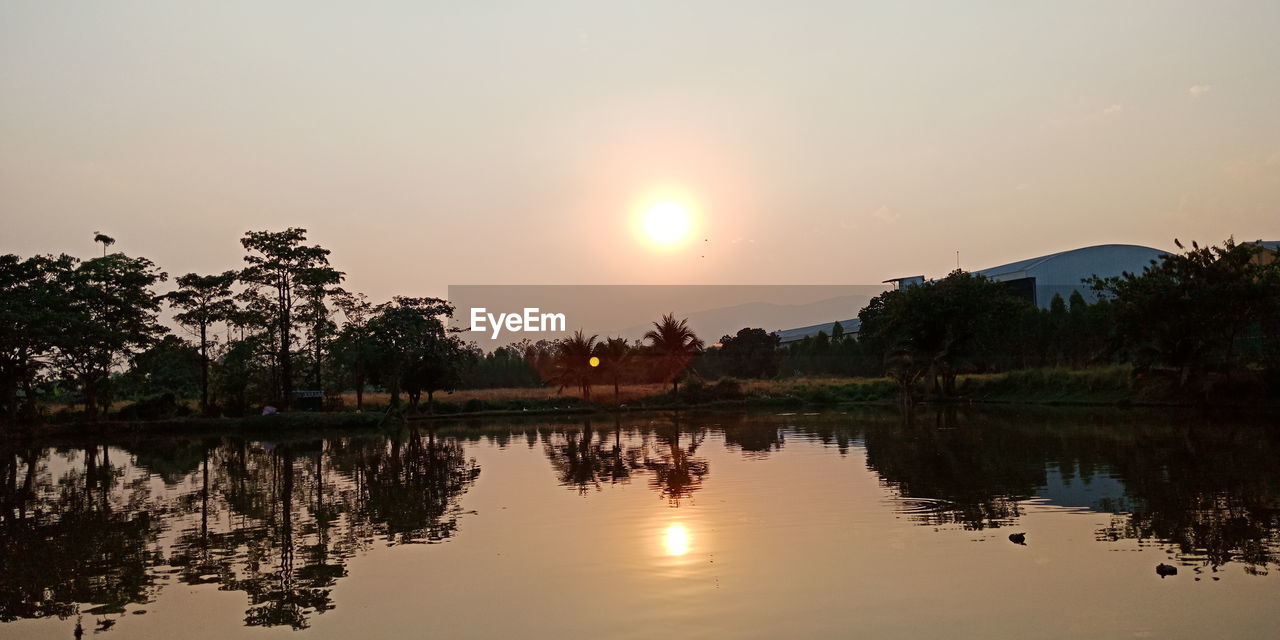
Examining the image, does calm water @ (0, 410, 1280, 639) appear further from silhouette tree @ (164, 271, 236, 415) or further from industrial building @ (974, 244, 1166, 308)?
industrial building @ (974, 244, 1166, 308)

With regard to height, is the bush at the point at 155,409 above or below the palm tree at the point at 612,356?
below

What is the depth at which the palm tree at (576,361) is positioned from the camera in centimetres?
5234

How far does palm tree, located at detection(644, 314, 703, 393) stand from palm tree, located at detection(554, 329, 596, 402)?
4849 millimetres

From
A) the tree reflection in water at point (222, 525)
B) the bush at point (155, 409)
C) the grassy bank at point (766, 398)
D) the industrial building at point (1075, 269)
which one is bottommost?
the tree reflection in water at point (222, 525)

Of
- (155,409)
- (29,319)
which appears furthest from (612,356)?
(29,319)

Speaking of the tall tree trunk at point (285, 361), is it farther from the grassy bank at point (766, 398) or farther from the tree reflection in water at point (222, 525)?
the tree reflection in water at point (222, 525)

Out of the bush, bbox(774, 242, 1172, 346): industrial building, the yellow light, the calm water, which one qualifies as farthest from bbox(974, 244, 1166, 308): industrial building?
the yellow light

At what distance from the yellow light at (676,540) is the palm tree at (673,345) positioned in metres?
45.0

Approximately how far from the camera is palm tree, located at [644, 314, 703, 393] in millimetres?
55938

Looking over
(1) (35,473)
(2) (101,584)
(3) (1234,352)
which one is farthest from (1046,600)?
(3) (1234,352)

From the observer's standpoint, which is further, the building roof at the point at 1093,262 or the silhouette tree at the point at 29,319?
the building roof at the point at 1093,262

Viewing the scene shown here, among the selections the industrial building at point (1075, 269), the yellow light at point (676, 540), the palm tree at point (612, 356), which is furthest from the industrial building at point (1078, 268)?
the yellow light at point (676, 540)

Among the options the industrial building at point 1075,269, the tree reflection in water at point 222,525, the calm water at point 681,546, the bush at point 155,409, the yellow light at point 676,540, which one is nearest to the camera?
the calm water at point 681,546

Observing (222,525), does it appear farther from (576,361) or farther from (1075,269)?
(1075,269)
